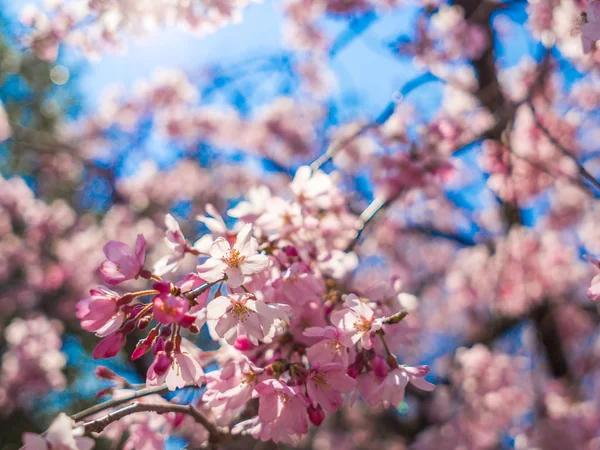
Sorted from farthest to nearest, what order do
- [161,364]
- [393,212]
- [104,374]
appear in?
[393,212], [104,374], [161,364]

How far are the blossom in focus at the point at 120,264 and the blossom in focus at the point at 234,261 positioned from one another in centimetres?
15

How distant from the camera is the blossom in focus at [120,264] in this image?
40.0 inches

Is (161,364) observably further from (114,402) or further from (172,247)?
(172,247)

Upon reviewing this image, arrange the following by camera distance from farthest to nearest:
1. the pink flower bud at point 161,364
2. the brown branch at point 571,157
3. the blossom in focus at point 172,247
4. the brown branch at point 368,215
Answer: the brown branch at point 368,215 → the brown branch at point 571,157 → the blossom in focus at point 172,247 → the pink flower bud at point 161,364

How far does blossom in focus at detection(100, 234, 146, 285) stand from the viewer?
1017mm

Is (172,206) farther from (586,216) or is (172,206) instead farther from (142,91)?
(586,216)

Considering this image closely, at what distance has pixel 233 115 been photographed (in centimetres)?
796

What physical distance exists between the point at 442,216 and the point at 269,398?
6205 mm

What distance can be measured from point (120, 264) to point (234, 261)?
0.85 feet

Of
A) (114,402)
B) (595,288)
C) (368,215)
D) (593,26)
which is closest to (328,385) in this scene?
(114,402)

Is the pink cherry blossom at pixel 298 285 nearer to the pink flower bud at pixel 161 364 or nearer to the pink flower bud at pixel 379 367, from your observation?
the pink flower bud at pixel 379 367

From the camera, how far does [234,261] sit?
3.25 ft

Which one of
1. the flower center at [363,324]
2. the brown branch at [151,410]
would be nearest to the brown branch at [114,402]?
the brown branch at [151,410]

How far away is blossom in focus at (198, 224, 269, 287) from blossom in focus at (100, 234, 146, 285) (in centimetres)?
15
